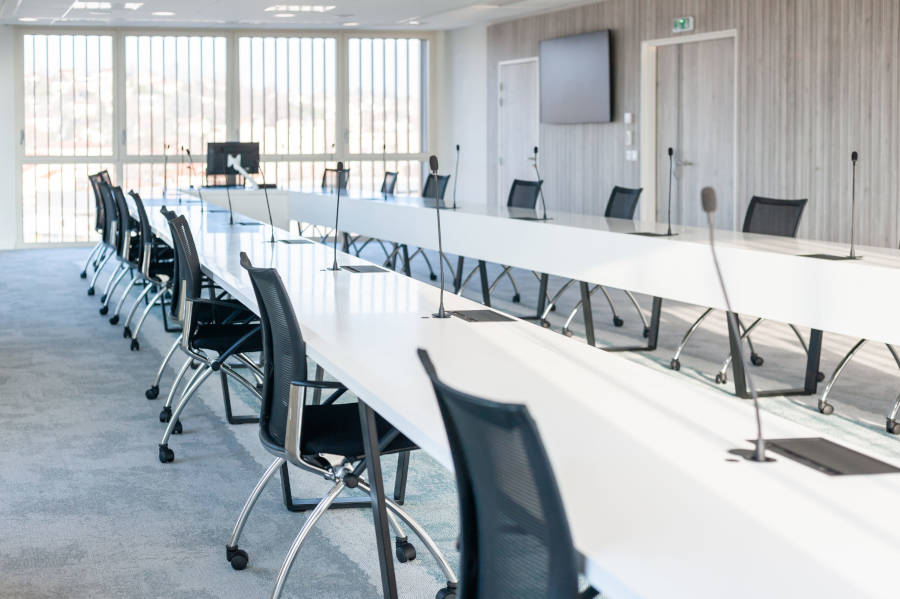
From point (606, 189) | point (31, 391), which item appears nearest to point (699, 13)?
point (606, 189)

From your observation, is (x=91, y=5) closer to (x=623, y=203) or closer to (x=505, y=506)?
(x=623, y=203)

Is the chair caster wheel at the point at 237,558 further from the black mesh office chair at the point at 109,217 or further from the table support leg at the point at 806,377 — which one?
the black mesh office chair at the point at 109,217

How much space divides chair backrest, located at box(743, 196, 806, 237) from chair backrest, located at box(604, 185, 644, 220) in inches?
51.6

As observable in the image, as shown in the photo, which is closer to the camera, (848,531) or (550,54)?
(848,531)

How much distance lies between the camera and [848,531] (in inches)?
63.6

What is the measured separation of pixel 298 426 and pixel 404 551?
2.34 ft

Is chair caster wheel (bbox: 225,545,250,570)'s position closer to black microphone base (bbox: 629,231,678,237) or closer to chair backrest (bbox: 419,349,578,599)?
chair backrest (bbox: 419,349,578,599)

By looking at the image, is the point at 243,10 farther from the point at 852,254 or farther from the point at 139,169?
the point at 852,254

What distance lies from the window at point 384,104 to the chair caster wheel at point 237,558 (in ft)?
39.1

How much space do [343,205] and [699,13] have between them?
3686 mm

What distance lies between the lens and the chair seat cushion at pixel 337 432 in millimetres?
2961

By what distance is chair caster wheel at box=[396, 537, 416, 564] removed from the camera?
133 inches

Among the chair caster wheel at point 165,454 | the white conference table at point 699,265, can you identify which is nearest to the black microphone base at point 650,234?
the white conference table at point 699,265

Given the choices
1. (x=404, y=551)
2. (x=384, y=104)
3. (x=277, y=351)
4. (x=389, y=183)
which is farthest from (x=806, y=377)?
(x=384, y=104)
